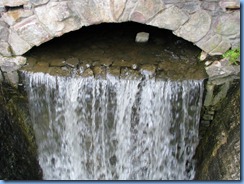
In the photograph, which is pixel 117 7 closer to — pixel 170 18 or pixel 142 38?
pixel 170 18

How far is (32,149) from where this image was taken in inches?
152

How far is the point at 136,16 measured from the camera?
307 centimetres

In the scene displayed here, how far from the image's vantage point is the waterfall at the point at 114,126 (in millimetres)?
3312

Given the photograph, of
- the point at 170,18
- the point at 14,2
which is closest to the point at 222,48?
the point at 170,18

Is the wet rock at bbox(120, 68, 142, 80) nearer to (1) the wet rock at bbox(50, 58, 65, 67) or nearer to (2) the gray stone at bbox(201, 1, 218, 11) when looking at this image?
(1) the wet rock at bbox(50, 58, 65, 67)

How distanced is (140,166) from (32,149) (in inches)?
45.9

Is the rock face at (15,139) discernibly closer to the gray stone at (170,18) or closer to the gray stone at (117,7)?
the gray stone at (117,7)

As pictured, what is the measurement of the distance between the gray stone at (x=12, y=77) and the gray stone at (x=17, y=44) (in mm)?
Answer: 213

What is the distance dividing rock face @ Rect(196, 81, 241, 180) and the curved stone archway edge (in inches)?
20.3

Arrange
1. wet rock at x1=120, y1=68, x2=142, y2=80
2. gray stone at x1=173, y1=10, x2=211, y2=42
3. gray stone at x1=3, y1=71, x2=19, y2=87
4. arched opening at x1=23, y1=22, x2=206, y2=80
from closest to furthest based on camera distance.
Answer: gray stone at x1=173, y1=10, x2=211, y2=42
wet rock at x1=120, y1=68, x2=142, y2=80
arched opening at x1=23, y1=22, x2=206, y2=80
gray stone at x1=3, y1=71, x2=19, y2=87

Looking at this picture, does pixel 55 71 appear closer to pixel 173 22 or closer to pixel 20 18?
pixel 20 18

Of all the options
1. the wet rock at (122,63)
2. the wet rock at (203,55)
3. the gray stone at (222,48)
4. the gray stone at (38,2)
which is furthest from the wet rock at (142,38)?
the gray stone at (38,2)

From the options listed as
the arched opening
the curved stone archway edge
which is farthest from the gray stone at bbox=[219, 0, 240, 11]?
the arched opening

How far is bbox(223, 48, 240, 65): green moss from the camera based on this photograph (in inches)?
126
